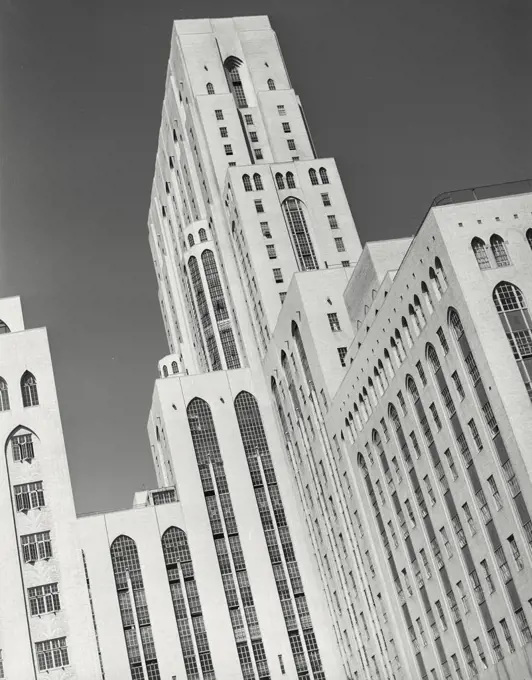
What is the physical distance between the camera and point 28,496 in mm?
77062

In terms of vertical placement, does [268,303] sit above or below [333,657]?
above

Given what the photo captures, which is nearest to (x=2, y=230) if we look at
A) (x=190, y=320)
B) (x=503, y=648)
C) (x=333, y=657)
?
Result: (x=503, y=648)

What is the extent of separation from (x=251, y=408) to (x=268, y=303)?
9.18m

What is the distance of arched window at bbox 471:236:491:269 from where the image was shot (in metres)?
55.6

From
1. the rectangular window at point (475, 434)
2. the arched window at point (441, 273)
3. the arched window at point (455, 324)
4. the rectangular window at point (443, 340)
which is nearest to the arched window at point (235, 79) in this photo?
the arched window at point (441, 273)

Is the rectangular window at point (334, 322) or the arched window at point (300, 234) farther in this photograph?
the arched window at point (300, 234)

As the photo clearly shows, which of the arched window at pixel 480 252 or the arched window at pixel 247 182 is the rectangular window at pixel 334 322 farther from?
the arched window at pixel 480 252

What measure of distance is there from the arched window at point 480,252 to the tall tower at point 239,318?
84.5ft

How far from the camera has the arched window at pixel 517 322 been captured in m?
52.9

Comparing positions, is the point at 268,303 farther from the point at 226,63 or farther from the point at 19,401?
the point at 226,63

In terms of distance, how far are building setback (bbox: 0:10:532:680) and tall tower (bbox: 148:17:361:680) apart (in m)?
0.20

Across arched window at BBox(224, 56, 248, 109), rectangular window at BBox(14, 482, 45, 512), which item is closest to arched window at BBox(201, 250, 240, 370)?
arched window at BBox(224, 56, 248, 109)

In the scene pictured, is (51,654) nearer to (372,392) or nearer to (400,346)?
(372,392)

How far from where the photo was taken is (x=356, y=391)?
70.1 meters
